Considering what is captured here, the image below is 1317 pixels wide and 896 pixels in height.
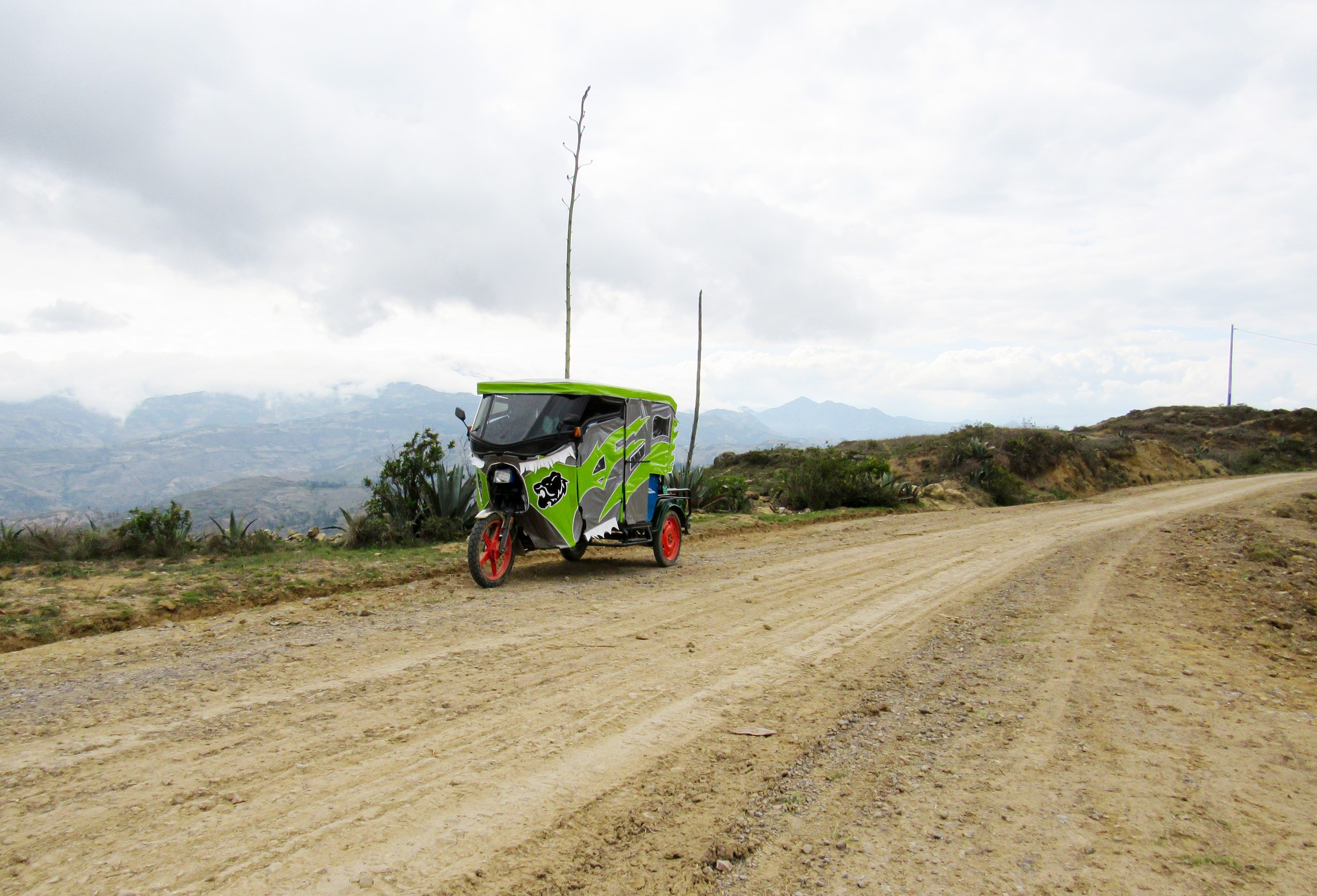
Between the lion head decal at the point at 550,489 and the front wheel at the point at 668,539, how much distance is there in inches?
81.7

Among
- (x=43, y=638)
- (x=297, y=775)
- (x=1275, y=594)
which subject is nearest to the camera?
(x=297, y=775)

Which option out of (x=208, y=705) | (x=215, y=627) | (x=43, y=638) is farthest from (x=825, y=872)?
(x=43, y=638)

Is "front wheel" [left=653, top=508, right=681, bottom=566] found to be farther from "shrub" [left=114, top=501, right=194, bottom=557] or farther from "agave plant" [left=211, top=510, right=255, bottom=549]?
"shrub" [left=114, top=501, right=194, bottom=557]

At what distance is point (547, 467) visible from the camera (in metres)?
8.52

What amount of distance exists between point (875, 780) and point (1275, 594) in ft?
23.5

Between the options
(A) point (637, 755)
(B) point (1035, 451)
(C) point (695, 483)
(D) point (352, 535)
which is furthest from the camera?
(B) point (1035, 451)

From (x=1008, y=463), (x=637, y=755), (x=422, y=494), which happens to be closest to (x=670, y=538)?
(x=422, y=494)

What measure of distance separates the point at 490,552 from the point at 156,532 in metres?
5.69

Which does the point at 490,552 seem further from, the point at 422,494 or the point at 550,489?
the point at 422,494

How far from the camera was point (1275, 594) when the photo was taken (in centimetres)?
800

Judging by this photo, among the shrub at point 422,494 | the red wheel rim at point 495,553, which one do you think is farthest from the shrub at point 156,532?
the red wheel rim at point 495,553

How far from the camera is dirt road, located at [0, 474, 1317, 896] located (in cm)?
281

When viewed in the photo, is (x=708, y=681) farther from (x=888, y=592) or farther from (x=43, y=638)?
(x=43, y=638)

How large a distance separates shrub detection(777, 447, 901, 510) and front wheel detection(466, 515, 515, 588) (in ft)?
43.4
